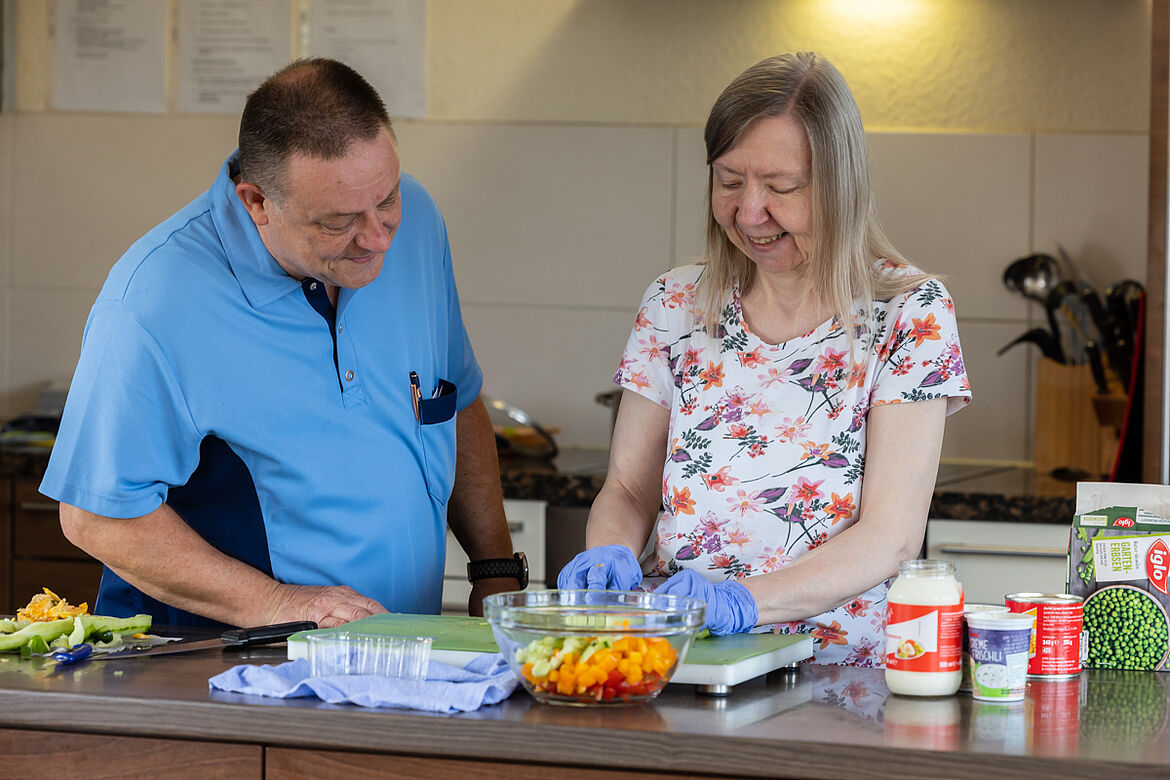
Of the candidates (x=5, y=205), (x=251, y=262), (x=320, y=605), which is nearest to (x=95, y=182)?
(x=5, y=205)

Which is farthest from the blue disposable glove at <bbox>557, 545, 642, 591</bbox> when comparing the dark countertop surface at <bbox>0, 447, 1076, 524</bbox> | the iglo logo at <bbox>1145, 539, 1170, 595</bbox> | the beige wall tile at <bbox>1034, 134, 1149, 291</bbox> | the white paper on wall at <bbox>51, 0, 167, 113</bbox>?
the white paper on wall at <bbox>51, 0, 167, 113</bbox>

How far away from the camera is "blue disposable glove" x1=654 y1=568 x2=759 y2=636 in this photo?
1.18 m

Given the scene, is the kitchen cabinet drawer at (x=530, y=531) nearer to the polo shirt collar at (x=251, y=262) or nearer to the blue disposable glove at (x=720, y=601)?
the polo shirt collar at (x=251, y=262)

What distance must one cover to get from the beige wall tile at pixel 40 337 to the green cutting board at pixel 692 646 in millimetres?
2123

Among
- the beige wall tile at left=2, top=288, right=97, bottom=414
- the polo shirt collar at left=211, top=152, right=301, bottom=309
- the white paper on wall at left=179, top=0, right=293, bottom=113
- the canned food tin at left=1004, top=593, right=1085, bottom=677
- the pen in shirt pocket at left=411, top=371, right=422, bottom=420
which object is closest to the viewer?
the canned food tin at left=1004, top=593, right=1085, bottom=677

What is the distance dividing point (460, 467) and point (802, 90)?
71 centimetres

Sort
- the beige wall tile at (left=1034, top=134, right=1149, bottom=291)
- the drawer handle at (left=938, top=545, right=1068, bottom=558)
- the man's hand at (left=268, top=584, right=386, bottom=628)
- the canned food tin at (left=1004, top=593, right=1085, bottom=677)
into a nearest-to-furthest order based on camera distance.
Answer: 1. the canned food tin at (left=1004, top=593, right=1085, bottom=677)
2. the man's hand at (left=268, top=584, right=386, bottom=628)
3. the drawer handle at (left=938, top=545, right=1068, bottom=558)
4. the beige wall tile at (left=1034, top=134, right=1149, bottom=291)

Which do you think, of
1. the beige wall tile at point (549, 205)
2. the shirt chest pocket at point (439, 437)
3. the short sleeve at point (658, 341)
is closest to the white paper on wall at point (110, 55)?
the beige wall tile at point (549, 205)

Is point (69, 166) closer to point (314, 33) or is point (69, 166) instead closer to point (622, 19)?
point (314, 33)

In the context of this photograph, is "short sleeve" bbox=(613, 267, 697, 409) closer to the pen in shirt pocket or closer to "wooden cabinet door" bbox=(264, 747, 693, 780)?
the pen in shirt pocket

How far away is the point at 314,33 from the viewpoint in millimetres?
2988

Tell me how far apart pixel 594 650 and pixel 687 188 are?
202 cm

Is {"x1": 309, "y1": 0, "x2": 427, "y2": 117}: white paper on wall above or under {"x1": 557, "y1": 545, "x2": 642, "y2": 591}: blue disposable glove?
above

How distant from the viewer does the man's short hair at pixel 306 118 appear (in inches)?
53.0
